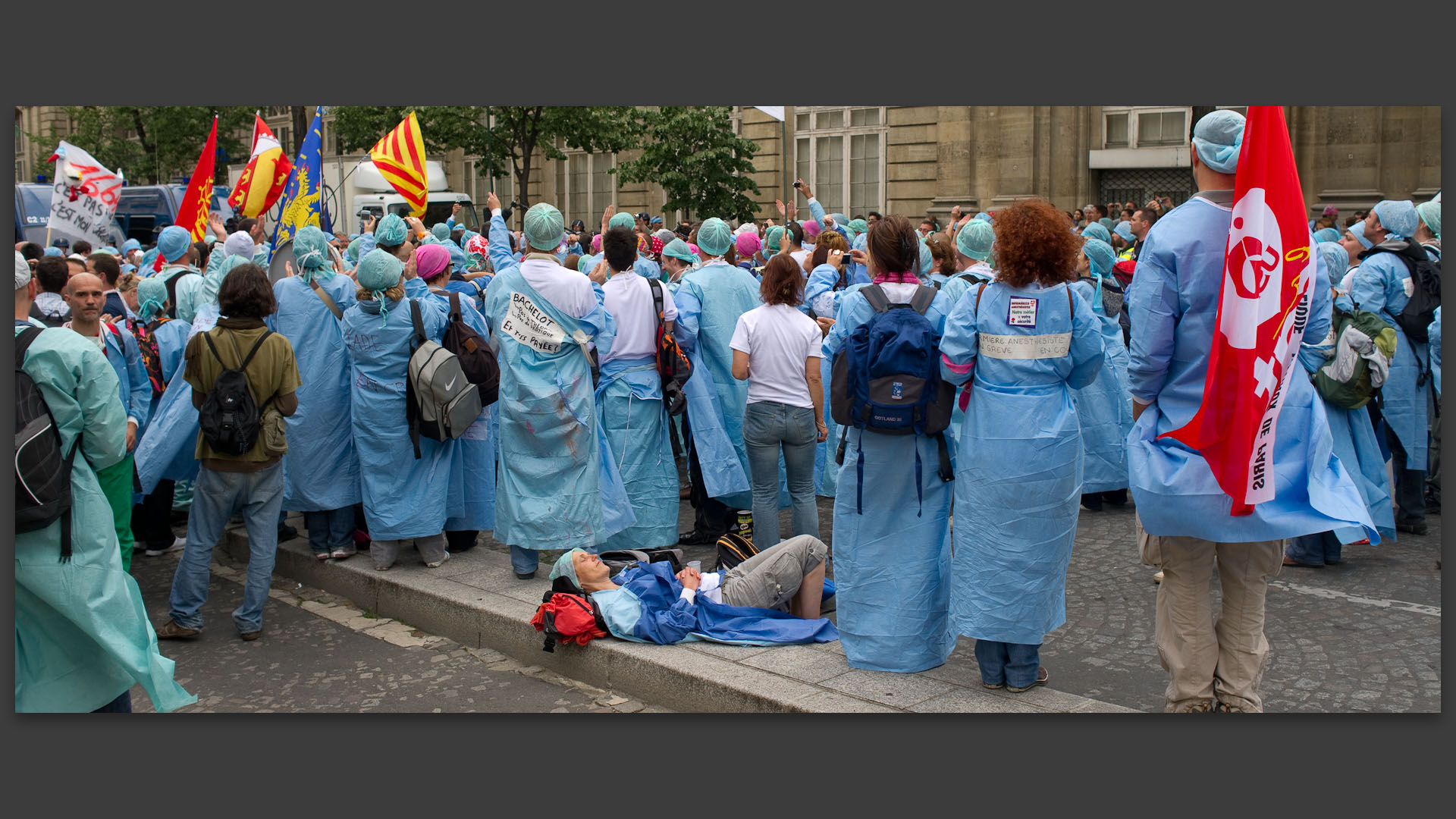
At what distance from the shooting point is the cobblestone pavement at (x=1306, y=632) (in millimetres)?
4977

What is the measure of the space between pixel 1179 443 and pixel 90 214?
8967 millimetres

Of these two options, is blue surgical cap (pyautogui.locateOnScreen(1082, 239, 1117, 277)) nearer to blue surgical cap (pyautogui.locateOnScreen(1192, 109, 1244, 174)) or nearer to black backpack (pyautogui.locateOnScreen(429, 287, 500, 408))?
black backpack (pyautogui.locateOnScreen(429, 287, 500, 408))

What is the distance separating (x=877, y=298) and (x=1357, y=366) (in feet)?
10.8

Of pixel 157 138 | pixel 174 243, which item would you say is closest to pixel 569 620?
pixel 174 243

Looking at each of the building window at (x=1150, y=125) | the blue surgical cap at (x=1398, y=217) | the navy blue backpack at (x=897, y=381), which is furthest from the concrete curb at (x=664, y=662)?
the building window at (x=1150, y=125)

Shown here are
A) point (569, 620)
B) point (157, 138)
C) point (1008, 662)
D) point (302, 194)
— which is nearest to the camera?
point (1008, 662)

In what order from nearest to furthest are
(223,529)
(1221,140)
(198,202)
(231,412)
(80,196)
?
(1221,140), (231,412), (223,529), (80,196), (198,202)

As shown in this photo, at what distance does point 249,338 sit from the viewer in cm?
591

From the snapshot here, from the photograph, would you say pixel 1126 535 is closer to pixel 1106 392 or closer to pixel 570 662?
pixel 1106 392

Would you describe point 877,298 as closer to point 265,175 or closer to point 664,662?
point 664,662

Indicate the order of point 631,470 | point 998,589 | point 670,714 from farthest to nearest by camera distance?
point 631,470 < point 670,714 < point 998,589

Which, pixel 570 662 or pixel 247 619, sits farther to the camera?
pixel 247 619

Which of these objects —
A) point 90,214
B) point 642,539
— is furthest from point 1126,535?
point 90,214

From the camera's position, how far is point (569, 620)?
541 centimetres
